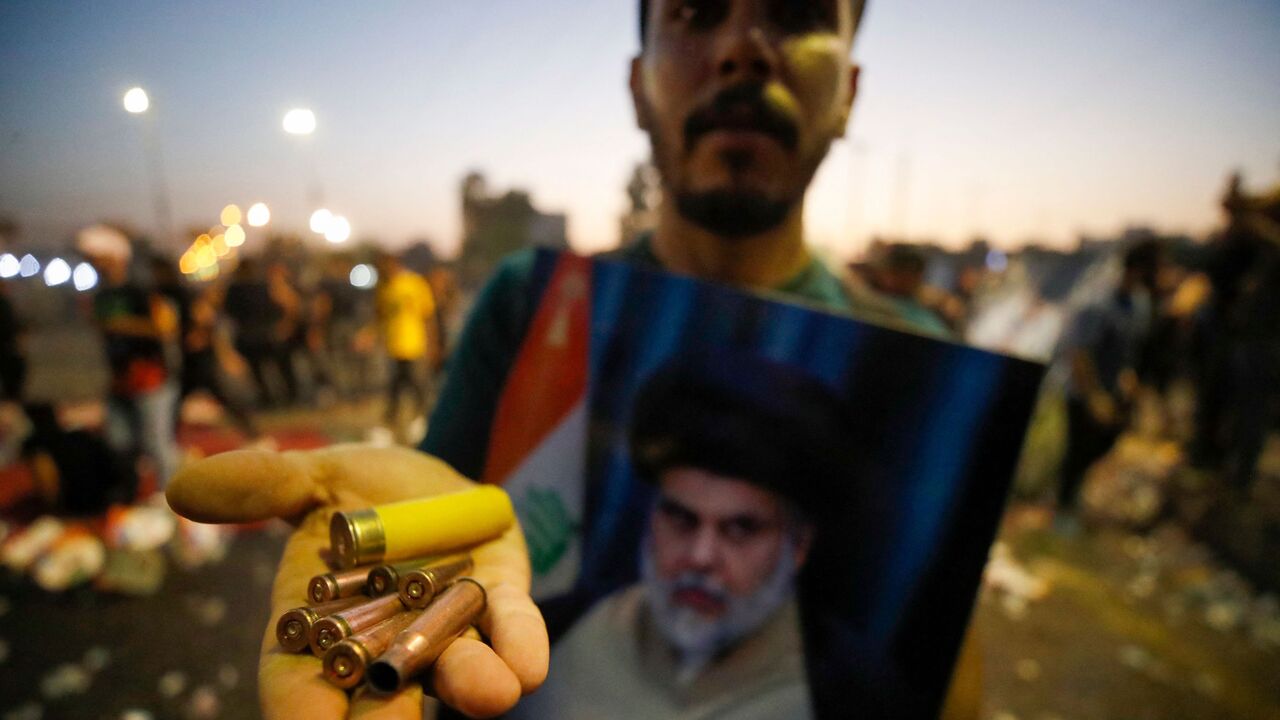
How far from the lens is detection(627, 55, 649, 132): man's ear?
79.3 inches

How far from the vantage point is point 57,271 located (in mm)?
1937

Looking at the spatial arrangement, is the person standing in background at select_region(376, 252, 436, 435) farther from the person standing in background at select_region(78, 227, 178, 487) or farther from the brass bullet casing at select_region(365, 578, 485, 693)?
the brass bullet casing at select_region(365, 578, 485, 693)

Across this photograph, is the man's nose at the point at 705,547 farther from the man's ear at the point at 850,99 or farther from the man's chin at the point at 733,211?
the man's ear at the point at 850,99

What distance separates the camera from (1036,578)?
515 centimetres

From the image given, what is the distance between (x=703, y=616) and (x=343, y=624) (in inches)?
44.4

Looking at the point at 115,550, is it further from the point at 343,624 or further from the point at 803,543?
the point at 803,543

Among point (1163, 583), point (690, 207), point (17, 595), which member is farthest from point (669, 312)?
point (1163, 583)

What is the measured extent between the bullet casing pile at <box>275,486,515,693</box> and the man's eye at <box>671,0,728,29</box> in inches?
62.1

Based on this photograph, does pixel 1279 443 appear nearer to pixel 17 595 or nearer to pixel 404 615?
pixel 404 615

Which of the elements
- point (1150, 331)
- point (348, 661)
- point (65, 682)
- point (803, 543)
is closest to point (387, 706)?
point (348, 661)

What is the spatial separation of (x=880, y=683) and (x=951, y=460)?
768 millimetres

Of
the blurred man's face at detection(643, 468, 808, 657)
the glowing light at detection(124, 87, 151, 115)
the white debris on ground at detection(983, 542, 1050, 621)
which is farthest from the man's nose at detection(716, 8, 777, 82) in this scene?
the white debris on ground at detection(983, 542, 1050, 621)

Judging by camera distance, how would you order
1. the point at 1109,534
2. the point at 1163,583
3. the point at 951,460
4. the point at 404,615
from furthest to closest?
the point at 1109,534 → the point at 1163,583 → the point at 951,460 → the point at 404,615

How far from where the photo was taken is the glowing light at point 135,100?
4.67 feet
